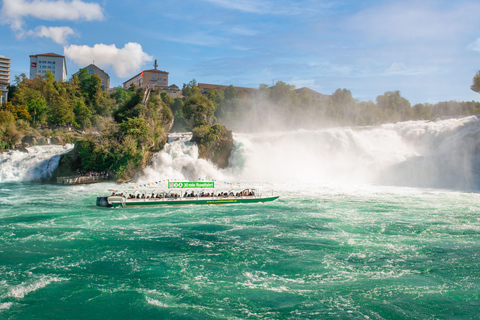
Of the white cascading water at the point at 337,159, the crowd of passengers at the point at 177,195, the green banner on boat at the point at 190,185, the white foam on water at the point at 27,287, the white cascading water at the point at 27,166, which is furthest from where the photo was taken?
the white cascading water at the point at 27,166

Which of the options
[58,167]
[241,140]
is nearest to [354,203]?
[241,140]

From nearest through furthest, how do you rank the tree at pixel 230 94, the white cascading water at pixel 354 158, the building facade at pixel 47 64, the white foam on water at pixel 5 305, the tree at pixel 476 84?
the white foam on water at pixel 5 305 < the white cascading water at pixel 354 158 < the tree at pixel 476 84 < the tree at pixel 230 94 < the building facade at pixel 47 64

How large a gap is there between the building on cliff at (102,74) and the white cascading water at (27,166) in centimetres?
6853

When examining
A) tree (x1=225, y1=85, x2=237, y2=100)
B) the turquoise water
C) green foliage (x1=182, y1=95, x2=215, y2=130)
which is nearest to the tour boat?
the turquoise water

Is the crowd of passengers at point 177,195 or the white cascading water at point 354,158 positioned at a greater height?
the white cascading water at point 354,158

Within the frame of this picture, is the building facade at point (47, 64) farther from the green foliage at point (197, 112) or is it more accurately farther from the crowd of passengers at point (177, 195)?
the crowd of passengers at point (177, 195)

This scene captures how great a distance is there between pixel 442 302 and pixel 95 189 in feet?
100

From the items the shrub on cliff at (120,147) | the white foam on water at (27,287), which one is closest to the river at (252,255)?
the white foam on water at (27,287)

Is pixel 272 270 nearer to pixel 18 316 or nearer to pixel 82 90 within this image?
pixel 18 316

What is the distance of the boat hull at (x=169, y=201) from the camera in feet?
84.6

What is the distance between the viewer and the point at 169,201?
88.5ft

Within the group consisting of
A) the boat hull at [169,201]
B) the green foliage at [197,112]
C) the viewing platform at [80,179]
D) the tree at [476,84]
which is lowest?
the boat hull at [169,201]

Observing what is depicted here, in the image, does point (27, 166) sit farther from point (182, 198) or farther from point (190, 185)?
point (182, 198)

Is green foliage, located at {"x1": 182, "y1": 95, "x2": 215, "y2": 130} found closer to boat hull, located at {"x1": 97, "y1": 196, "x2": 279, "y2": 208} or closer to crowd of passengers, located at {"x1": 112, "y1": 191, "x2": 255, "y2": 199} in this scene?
crowd of passengers, located at {"x1": 112, "y1": 191, "x2": 255, "y2": 199}
